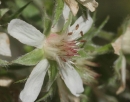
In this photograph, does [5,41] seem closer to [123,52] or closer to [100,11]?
[123,52]

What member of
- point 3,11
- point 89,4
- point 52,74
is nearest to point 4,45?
point 3,11

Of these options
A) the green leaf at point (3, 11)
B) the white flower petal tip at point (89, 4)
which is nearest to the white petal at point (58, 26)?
the white flower petal tip at point (89, 4)

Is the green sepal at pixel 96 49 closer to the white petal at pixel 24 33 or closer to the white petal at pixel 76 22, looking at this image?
the white petal at pixel 76 22

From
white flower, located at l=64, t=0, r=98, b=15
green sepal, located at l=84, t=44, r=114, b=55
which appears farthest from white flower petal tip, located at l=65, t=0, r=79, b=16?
green sepal, located at l=84, t=44, r=114, b=55

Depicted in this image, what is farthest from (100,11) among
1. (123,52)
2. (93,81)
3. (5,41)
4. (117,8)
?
(5,41)

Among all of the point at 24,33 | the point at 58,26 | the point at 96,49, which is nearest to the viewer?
Result: the point at 24,33

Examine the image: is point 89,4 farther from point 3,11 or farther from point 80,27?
point 3,11

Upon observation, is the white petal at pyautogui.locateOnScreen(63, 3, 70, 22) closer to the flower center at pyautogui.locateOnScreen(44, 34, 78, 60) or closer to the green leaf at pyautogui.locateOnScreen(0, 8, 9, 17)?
the flower center at pyautogui.locateOnScreen(44, 34, 78, 60)
